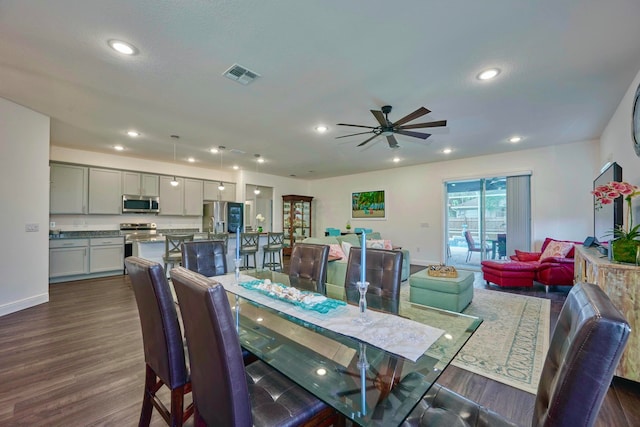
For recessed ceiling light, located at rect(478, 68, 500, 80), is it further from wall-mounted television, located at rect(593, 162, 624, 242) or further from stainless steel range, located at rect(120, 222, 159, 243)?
stainless steel range, located at rect(120, 222, 159, 243)

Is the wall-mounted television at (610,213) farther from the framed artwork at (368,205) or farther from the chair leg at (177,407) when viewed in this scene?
the framed artwork at (368,205)

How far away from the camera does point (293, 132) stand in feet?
14.2

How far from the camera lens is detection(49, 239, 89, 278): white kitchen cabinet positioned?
486 centimetres

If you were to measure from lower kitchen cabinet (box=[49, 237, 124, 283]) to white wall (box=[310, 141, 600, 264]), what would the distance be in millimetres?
5599

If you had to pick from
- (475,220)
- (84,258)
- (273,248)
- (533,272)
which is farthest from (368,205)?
(84,258)

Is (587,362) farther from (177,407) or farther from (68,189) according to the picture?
(68,189)

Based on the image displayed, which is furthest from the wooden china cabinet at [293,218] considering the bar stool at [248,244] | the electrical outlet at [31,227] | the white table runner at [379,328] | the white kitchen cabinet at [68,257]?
the white table runner at [379,328]

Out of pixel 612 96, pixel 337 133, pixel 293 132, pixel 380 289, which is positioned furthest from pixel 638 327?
pixel 293 132

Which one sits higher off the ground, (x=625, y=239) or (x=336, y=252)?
(x=625, y=239)

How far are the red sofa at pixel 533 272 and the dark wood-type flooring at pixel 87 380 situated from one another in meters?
1.32

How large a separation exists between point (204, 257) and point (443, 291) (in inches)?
110

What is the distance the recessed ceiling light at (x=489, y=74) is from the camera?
8.42ft

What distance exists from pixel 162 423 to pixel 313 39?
2.89 meters

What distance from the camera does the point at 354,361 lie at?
121 cm
